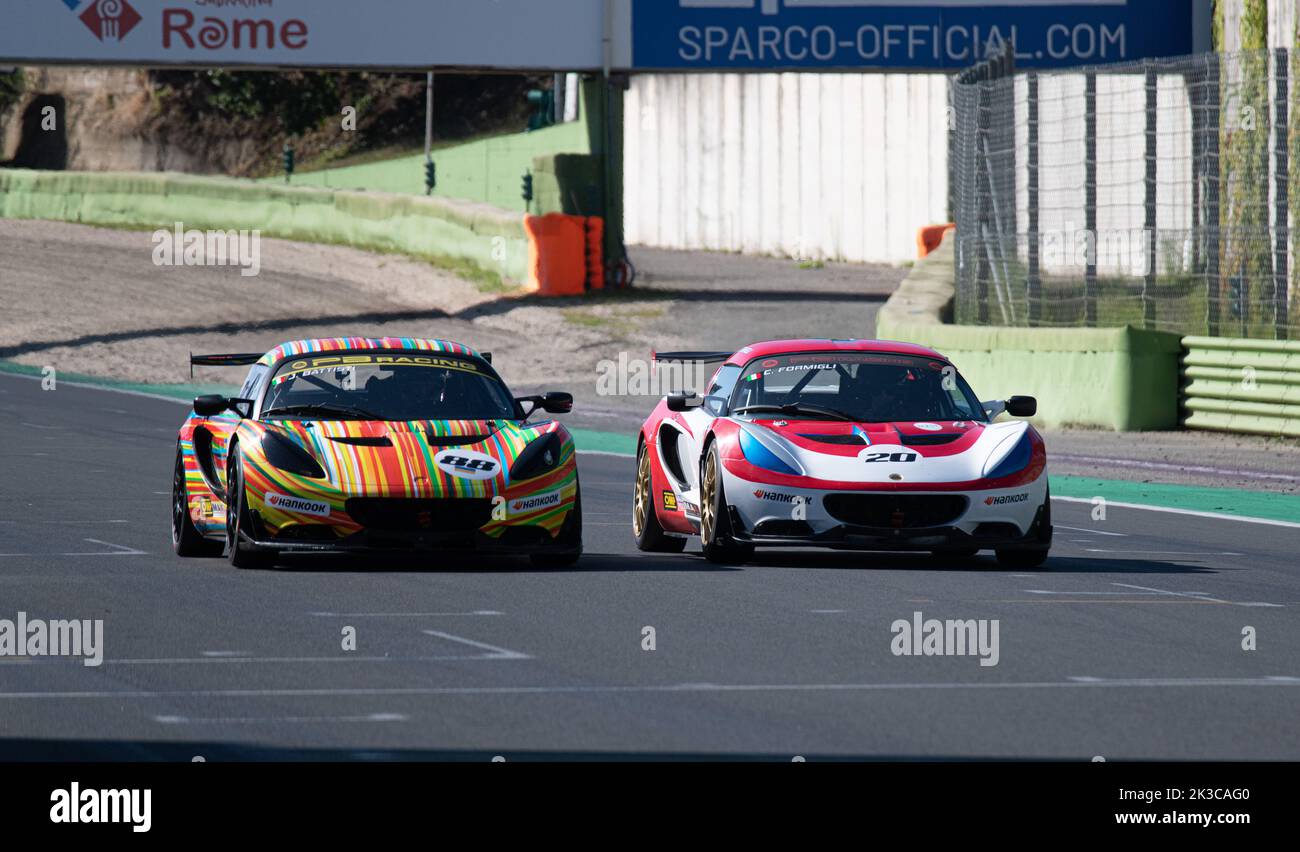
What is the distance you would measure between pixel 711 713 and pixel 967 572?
5041 mm

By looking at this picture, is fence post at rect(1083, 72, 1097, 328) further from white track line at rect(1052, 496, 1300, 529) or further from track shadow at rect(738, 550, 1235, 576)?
track shadow at rect(738, 550, 1235, 576)

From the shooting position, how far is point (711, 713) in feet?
27.2

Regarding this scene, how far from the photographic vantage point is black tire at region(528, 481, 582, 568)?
12.9 m

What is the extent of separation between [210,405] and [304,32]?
26.6 m

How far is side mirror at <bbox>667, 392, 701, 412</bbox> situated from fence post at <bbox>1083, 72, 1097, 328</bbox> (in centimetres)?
1060

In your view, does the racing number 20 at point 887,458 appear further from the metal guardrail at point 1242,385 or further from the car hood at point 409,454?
the metal guardrail at point 1242,385

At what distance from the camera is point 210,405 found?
12984 mm

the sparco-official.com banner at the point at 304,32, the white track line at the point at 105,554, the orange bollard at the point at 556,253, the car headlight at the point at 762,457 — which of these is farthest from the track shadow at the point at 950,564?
the orange bollard at the point at 556,253

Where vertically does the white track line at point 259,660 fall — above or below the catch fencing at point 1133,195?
below

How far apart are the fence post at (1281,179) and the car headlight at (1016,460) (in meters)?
8.89

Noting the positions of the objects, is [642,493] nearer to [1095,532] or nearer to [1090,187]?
[1095,532]

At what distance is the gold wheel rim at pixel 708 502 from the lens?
13.2m
